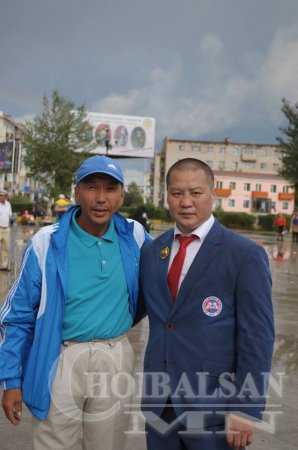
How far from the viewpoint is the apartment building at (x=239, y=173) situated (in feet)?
271

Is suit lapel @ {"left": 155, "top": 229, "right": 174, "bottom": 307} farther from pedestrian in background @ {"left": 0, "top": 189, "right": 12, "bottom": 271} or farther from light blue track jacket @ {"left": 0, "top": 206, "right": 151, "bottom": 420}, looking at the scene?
pedestrian in background @ {"left": 0, "top": 189, "right": 12, "bottom": 271}

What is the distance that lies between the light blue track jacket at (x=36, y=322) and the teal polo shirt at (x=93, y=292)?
5cm

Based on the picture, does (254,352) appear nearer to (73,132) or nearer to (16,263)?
(16,263)

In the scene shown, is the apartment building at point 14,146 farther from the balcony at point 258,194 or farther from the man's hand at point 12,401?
the man's hand at point 12,401

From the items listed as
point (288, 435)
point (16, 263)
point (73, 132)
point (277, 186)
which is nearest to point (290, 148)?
point (73, 132)

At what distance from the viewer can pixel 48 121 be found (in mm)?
39312

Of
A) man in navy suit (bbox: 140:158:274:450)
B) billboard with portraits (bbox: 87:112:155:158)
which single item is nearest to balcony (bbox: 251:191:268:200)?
billboard with portraits (bbox: 87:112:155:158)

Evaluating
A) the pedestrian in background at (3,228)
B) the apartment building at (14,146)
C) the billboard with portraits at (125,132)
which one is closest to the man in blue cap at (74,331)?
the pedestrian in background at (3,228)

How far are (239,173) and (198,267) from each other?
82.4 meters

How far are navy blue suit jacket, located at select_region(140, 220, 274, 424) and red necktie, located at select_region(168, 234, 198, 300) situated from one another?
26 millimetres

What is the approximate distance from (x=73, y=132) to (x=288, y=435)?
37.0 meters

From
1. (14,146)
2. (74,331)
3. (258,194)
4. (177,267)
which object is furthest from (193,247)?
(258,194)

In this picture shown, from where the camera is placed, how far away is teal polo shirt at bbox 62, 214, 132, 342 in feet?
8.33

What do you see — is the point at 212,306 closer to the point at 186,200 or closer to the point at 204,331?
the point at 204,331
